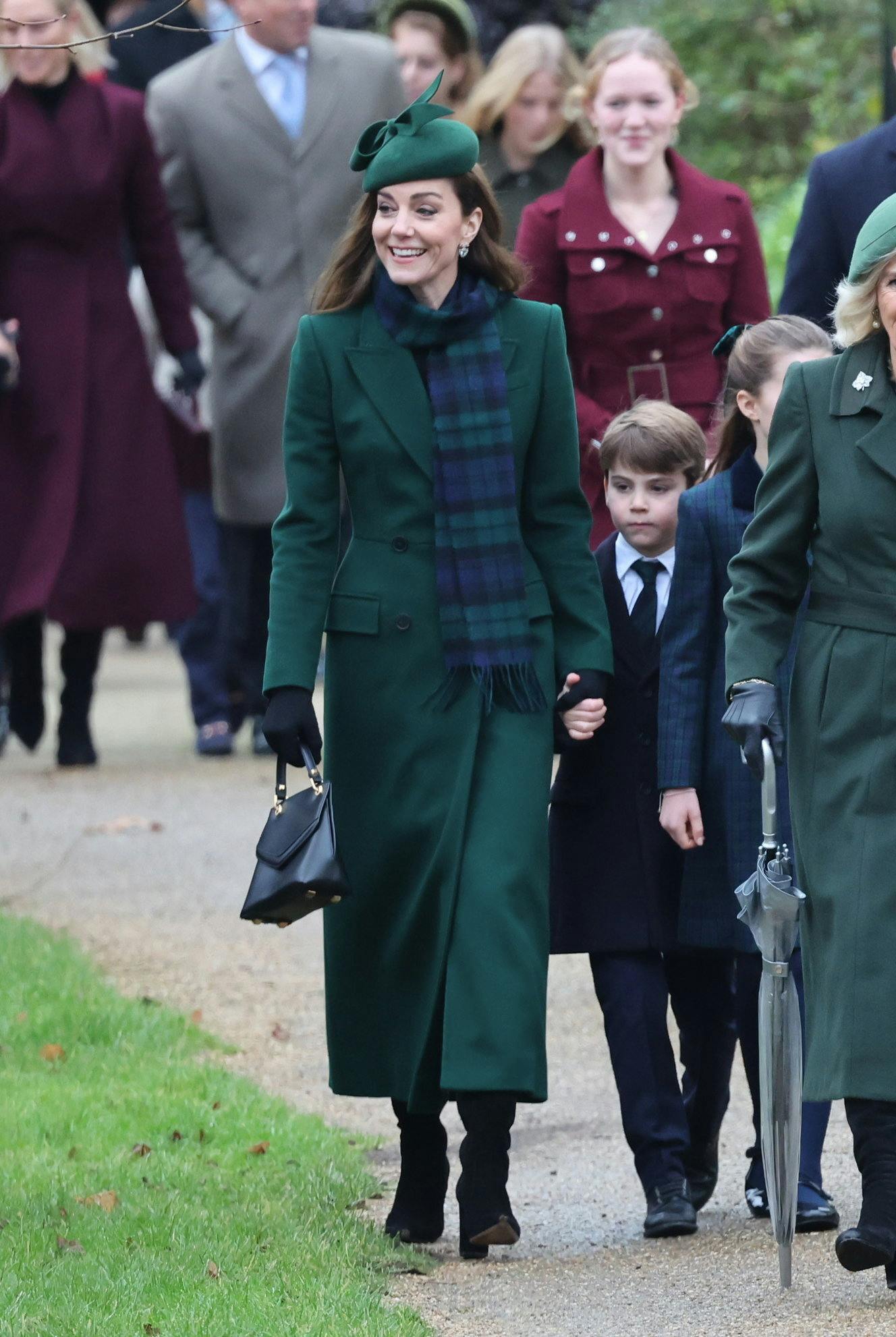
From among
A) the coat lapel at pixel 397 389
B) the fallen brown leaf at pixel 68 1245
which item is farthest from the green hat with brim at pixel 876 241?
the fallen brown leaf at pixel 68 1245

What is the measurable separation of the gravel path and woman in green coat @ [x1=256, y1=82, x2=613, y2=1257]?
182 mm

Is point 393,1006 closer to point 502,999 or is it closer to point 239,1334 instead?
point 502,999

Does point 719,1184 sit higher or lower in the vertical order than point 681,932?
lower

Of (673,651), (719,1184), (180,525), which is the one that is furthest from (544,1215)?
(180,525)

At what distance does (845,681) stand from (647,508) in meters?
0.96

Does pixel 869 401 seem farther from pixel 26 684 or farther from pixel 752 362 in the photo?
pixel 26 684

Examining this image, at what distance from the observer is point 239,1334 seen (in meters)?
4.37

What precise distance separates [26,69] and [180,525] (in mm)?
1671

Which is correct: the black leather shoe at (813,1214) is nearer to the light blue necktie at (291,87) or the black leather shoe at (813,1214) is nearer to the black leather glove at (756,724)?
the black leather glove at (756,724)

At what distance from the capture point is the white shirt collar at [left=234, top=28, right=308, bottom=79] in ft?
32.2

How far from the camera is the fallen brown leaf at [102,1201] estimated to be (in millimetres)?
5234

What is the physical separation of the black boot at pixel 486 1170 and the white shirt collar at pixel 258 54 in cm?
565

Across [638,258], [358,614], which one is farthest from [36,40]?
[358,614]

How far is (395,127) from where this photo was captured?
516cm
